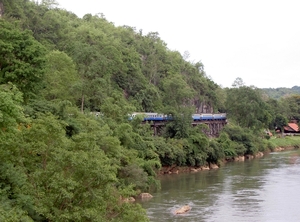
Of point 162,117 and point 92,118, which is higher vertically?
point 162,117

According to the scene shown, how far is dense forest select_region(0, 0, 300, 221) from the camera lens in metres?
18.7

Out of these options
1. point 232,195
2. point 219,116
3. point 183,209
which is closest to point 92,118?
point 183,209

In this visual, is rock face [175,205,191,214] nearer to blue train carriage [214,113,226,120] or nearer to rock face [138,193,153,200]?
rock face [138,193,153,200]

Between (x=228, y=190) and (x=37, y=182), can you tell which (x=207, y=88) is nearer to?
(x=228, y=190)

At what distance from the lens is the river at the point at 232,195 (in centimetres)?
2916

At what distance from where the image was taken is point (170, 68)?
282 feet

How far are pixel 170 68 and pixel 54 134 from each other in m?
67.1

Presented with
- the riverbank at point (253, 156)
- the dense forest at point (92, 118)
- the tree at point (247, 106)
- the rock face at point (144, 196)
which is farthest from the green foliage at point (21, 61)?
the tree at point (247, 106)

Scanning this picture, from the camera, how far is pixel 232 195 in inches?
1414

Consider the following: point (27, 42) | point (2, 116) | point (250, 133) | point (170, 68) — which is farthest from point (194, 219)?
point (170, 68)

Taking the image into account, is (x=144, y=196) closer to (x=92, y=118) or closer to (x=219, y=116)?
(x=92, y=118)

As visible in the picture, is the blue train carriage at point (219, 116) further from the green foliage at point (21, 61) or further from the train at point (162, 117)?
the green foliage at point (21, 61)

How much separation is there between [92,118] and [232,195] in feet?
42.1

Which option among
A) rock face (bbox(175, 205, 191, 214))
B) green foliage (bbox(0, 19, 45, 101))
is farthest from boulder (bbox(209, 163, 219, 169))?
green foliage (bbox(0, 19, 45, 101))
